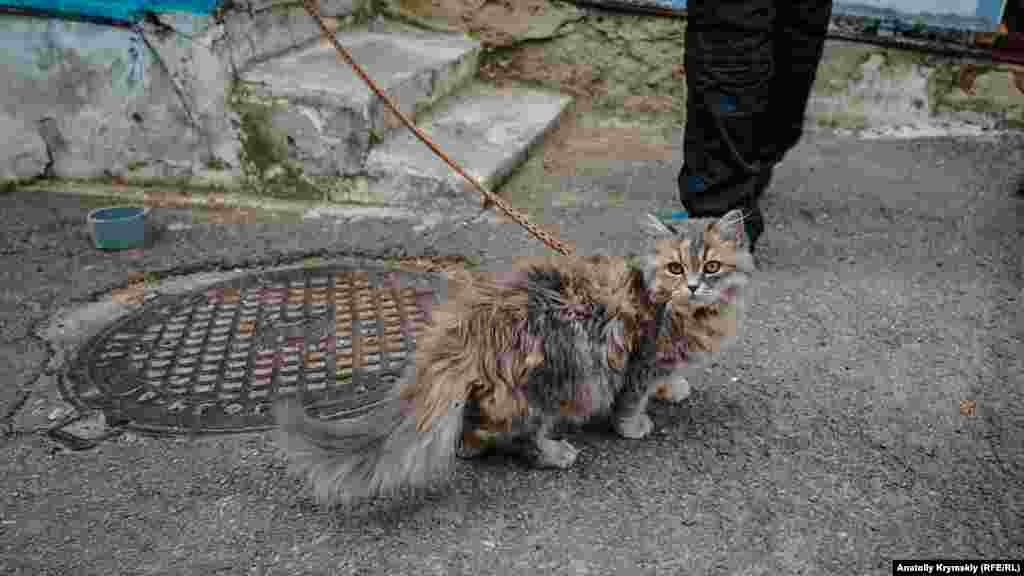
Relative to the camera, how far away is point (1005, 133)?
4359mm

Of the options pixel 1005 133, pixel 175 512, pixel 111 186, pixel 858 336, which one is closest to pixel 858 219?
pixel 858 336

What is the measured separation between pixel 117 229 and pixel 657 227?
2283 millimetres

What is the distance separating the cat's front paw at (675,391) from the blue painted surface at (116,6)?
102 inches

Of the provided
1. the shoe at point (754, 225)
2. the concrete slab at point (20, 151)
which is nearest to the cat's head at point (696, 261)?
the shoe at point (754, 225)

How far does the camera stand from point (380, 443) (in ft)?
5.70

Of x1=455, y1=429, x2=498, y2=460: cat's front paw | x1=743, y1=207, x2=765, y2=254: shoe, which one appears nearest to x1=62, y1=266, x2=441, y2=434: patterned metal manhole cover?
x1=455, y1=429, x2=498, y2=460: cat's front paw

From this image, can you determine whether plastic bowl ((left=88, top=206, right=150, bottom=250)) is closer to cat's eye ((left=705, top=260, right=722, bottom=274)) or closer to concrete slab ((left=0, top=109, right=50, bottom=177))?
concrete slab ((left=0, top=109, right=50, bottom=177))

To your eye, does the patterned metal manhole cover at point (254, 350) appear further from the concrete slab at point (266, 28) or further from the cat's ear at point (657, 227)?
the concrete slab at point (266, 28)

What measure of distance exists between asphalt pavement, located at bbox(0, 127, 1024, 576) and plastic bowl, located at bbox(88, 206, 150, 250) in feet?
0.18

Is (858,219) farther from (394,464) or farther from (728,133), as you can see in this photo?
(394,464)

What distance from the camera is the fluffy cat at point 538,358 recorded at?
174cm

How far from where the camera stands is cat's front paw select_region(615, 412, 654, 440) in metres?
2.12

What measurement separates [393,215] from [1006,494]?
2.46 metres

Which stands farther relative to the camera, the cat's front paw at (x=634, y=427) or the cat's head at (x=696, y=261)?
the cat's front paw at (x=634, y=427)
